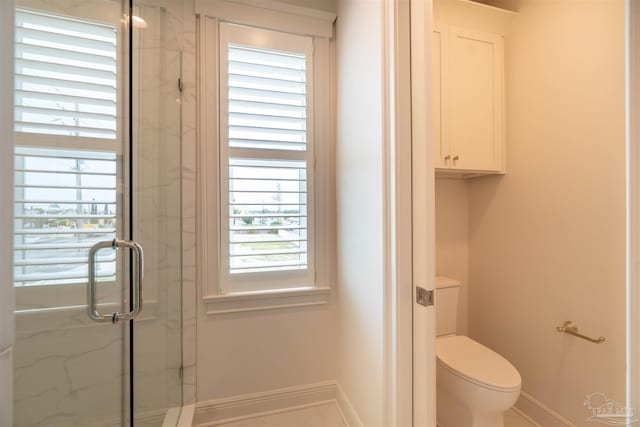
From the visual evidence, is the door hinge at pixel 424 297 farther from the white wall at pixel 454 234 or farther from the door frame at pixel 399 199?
the white wall at pixel 454 234

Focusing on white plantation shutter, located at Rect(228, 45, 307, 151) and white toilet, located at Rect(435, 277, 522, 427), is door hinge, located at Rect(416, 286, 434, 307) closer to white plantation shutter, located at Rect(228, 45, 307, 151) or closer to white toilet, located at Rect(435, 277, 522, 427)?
white toilet, located at Rect(435, 277, 522, 427)

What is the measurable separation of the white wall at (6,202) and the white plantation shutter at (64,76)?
20.4 inches

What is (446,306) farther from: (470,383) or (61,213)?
(61,213)

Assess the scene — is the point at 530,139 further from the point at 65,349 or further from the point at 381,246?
the point at 65,349

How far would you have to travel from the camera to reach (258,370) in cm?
167

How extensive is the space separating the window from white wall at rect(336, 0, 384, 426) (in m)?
1.13

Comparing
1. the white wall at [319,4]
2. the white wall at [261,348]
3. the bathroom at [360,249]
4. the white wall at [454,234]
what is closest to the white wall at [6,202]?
the bathroom at [360,249]

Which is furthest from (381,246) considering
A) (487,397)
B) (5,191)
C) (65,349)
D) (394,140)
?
(65,349)

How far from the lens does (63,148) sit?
3.63 ft

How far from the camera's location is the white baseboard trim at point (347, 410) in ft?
4.79

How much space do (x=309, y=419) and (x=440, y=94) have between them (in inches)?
80.9

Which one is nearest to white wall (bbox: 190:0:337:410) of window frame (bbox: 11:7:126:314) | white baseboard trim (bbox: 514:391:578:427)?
window frame (bbox: 11:7:126:314)

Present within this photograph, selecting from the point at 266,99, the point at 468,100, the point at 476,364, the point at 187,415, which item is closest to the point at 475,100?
the point at 468,100

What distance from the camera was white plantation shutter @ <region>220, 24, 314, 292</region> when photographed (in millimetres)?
1627
